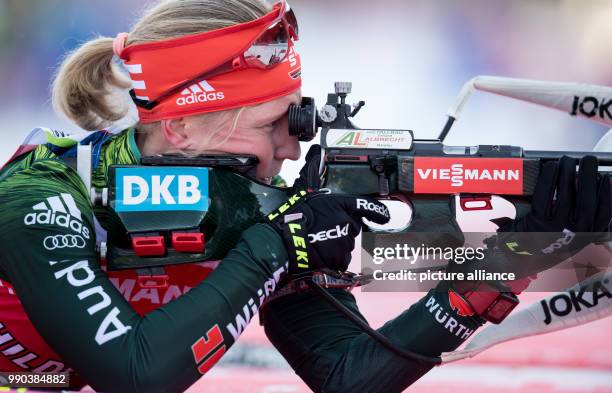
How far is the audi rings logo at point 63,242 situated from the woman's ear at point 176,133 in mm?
355

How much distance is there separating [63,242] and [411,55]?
2346 millimetres

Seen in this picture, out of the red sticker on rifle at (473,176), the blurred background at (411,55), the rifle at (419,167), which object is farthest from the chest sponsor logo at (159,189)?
the blurred background at (411,55)

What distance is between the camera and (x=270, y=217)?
5.44ft

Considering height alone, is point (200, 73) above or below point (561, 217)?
above

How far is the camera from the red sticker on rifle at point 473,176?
171 cm

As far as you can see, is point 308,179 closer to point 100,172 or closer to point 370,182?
point 370,182

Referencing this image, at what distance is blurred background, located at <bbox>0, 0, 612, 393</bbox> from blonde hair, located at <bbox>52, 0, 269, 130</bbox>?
1299mm

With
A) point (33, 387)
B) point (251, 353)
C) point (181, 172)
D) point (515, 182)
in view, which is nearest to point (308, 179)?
point (181, 172)

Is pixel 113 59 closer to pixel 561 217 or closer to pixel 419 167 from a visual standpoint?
pixel 419 167

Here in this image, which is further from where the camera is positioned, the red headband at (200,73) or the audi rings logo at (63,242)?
the red headband at (200,73)

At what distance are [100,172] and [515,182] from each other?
883mm

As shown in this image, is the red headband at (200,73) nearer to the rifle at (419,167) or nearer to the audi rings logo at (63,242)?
the rifle at (419,167)

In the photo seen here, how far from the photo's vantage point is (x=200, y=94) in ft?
5.83

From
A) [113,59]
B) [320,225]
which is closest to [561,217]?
[320,225]
